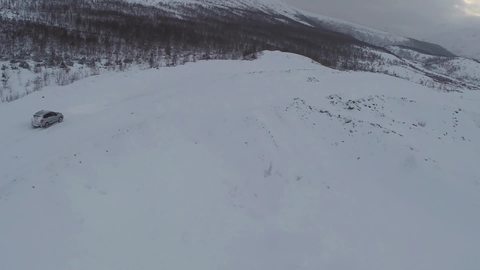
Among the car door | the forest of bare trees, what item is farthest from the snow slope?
the forest of bare trees

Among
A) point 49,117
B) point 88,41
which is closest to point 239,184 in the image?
point 49,117

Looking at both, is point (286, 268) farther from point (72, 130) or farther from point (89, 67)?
point (89, 67)

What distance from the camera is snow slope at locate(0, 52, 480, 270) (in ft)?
45.5

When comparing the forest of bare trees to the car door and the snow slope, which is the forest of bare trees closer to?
the car door

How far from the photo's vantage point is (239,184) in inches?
707

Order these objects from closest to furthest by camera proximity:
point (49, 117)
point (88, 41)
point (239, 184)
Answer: point (239, 184) → point (49, 117) → point (88, 41)

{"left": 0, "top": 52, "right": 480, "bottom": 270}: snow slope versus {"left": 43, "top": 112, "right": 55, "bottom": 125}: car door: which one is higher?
{"left": 0, "top": 52, "right": 480, "bottom": 270}: snow slope

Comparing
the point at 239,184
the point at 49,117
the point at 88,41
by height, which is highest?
the point at 239,184

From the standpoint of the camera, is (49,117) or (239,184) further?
(49,117)

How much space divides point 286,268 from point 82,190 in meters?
8.90

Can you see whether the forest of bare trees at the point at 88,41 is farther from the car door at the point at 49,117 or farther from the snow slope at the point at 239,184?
the snow slope at the point at 239,184

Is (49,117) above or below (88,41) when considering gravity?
above

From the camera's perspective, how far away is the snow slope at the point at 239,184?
13883 millimetres

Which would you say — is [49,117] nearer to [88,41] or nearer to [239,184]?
[239,184]
